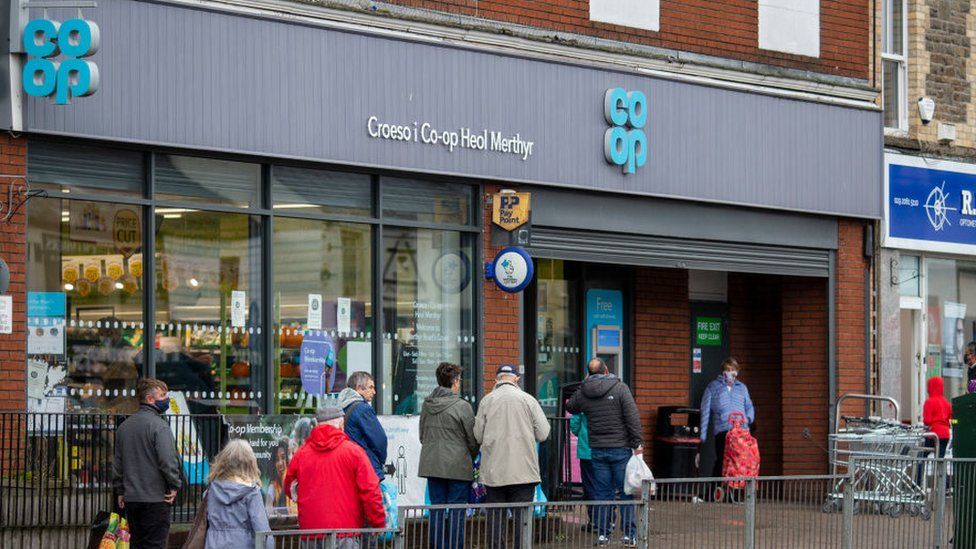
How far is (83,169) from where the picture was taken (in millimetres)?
13531

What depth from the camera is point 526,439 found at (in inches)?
526

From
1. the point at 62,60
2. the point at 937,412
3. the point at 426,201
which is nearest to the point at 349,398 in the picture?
the point at 62,60

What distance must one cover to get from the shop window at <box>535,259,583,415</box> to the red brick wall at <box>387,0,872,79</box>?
2792 mm

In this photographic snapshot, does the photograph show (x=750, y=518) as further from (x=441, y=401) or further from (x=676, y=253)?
(x=676, y=253)

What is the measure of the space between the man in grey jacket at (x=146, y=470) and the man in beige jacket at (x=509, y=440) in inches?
114

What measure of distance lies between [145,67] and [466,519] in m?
5.21

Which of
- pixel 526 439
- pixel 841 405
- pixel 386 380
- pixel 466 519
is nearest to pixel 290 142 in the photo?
pixel 386 380

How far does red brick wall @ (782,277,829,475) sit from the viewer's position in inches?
762

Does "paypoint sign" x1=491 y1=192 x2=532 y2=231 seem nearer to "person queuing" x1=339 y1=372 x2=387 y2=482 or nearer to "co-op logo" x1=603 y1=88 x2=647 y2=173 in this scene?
"co-op logo" x1=603 y1=88 x2=647 y2=173

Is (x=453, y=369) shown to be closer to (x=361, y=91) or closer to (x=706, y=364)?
(x=361, y=91)

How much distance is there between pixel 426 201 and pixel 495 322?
141 centimetres

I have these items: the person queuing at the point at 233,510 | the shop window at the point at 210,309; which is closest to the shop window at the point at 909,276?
the shop window at the point at 210,309

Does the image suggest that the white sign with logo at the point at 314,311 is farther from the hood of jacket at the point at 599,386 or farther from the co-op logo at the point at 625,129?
the co-op logo at the point at 625,129

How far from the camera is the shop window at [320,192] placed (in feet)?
48.8
